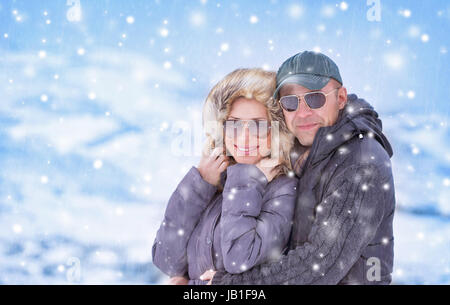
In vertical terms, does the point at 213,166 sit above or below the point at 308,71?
below

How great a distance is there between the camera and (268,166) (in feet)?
9.37

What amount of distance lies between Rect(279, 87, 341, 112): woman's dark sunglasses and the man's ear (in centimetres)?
9

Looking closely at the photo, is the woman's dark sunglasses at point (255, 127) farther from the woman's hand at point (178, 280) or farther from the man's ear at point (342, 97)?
the woman's hand at point (178, 280)

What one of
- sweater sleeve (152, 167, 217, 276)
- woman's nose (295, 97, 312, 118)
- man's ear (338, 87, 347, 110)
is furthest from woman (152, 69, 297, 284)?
man's ear (338, 87, 347, 110)

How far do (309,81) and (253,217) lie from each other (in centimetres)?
90

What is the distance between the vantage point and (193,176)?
9.57ft

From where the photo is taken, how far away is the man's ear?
9.41 ft

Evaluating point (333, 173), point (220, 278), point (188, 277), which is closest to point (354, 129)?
point (333, 173)

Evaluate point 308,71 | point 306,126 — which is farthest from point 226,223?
point 308,71

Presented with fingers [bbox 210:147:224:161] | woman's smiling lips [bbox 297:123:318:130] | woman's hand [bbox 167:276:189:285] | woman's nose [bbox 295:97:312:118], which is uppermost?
woman's nose [bbox 295:97:312:118]

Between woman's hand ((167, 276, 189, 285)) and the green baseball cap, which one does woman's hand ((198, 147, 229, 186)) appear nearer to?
the green baseball cap

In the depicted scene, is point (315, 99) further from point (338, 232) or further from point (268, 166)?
point (338, 232)
